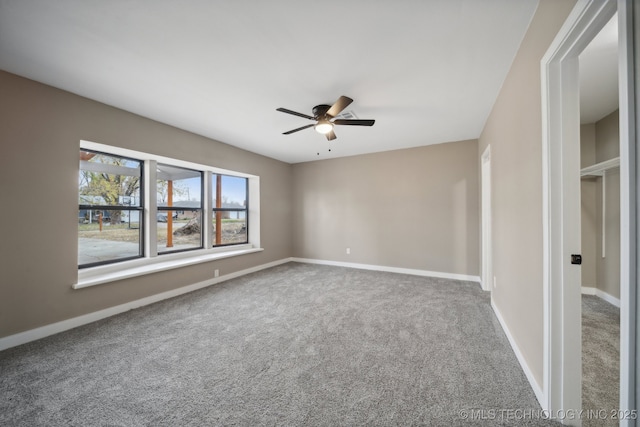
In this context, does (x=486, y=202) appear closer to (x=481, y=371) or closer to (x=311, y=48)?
(x=481, y=371)

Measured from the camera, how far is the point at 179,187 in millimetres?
4078

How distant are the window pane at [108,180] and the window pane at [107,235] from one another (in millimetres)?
152

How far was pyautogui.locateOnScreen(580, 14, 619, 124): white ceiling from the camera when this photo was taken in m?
1.78

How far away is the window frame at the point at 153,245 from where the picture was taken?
288cm

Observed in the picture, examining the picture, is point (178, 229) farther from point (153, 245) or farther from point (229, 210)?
point (229, 210)

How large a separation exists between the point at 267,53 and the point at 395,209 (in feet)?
12.2

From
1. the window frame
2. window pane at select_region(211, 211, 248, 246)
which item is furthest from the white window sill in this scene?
window pane at select_region(211, 211, 248, 246)

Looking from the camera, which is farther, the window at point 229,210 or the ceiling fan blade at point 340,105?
the window at point 229,210

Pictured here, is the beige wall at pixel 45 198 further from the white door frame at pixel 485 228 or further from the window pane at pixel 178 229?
the white door frame at pixel 485 228

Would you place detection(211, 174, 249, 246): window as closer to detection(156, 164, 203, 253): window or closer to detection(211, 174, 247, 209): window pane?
detection(211, 174, 247, 209): window pane

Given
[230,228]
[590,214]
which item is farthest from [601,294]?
[230,228]

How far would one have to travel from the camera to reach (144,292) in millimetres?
3127

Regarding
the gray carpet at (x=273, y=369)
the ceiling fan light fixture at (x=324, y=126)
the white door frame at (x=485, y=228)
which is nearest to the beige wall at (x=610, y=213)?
the white door frame at (x=485, y=228)

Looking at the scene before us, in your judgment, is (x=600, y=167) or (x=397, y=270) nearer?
(x=600, y=167)
